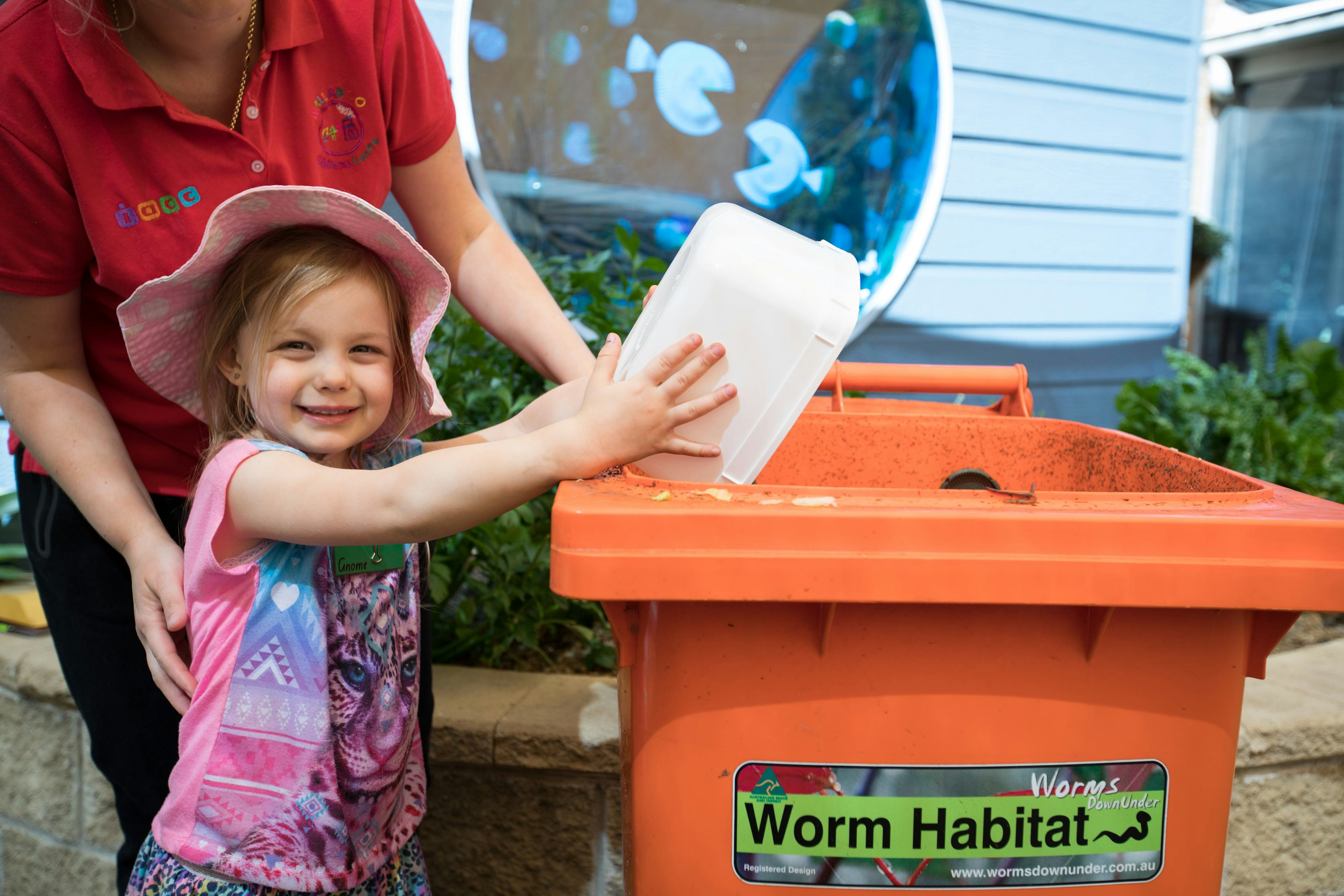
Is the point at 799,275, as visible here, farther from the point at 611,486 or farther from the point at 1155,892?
the point at 1155,892

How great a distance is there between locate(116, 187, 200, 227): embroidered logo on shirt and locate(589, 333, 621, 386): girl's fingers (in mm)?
585

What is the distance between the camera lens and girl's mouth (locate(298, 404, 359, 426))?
1.09 metres

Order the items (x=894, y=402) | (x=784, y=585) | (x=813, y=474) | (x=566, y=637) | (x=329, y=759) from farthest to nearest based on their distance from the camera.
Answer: (x=566, y=637) → (x=894, y=402) → (x=813, y=474) → (x=329, y=759) → (x=784, y=585)

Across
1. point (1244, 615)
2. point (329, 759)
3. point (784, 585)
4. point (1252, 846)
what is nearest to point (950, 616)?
point (784, 585)

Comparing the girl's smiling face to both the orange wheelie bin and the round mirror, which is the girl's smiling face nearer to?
the orange wheelie bin

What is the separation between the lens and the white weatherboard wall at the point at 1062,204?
3814mm

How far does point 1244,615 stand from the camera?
36.8 inches

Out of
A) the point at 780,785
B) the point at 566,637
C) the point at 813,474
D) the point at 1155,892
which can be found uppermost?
the point at 813,474

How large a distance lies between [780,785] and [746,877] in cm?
11

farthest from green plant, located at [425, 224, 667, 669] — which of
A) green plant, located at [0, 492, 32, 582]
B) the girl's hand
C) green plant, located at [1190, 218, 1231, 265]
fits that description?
green plant, located at [1190, 218, 1231, 265]

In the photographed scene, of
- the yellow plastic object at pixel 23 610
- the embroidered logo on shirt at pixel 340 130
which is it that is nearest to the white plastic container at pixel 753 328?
the embroidered logo on shirt at pixel 340 130

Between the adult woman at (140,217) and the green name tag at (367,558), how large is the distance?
0.18 metres

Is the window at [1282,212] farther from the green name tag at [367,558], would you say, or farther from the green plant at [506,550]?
the green name tag at [367,558]

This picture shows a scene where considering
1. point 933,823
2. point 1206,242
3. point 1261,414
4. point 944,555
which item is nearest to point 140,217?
point 944,555
